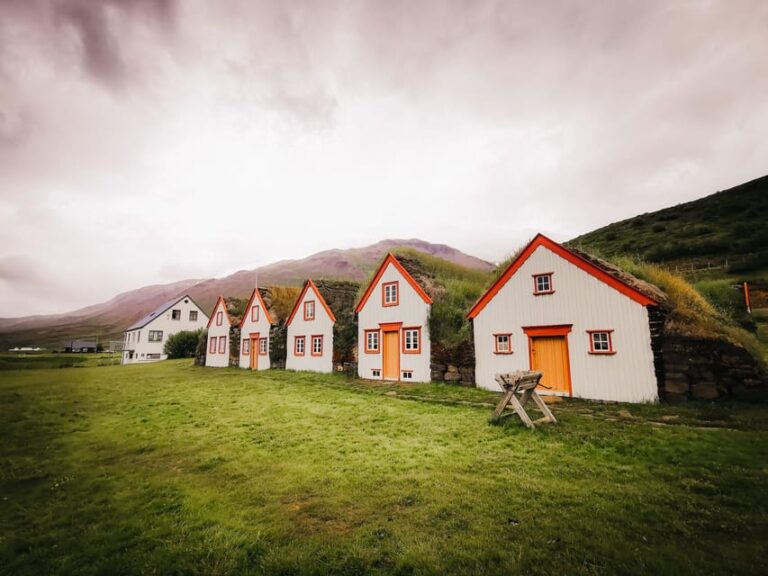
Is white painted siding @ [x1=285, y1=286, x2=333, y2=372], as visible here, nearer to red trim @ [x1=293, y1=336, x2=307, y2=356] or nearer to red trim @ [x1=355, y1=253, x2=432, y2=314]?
red trim @ [x1=293, y1=336, x2=307, y2=356]

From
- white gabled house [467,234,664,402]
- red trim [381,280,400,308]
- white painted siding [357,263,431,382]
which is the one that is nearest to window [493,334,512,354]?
white gabled house [467,234,664,402]

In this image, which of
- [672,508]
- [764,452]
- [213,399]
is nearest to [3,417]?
[213,399]

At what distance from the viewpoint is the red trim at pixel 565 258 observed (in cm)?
1357

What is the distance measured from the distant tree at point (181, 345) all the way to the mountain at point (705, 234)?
53.9 meters

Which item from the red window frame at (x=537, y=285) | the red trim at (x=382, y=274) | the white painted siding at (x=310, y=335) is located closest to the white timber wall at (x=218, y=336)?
the white painted siding at (x=310, y=335)

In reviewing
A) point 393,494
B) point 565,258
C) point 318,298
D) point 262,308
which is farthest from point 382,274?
point 393,494

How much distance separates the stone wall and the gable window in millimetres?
13897

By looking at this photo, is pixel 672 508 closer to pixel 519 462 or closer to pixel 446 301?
pixel 519 462

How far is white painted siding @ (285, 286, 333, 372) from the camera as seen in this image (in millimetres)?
26664

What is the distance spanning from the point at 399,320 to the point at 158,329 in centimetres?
4971

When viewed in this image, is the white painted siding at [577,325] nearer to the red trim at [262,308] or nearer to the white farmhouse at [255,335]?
the red trim at [262,308]

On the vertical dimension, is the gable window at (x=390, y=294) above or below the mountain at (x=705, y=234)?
below

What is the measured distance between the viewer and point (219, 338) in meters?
39.1

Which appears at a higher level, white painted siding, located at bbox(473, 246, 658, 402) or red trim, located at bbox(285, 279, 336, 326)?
red trim, located at bbox(285, 279, 336, 326)
